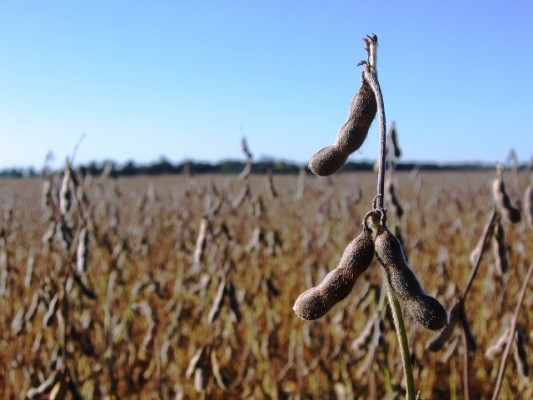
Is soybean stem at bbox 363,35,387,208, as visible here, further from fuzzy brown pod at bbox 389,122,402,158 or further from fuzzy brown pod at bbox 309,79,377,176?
fuzzy brown pod at bbox 389,122,402,158

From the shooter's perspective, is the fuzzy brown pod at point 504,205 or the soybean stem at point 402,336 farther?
the fuzzy brown pod at point 504,205

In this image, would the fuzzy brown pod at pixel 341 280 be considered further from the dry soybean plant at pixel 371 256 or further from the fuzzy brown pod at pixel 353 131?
the fuzzy brown pod at pixel 353 131

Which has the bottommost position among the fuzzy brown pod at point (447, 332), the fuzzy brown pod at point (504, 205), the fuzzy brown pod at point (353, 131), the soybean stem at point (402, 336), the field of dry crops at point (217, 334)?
the field of dry crops at point (217, 334)

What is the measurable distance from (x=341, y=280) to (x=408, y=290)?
0.35 ft

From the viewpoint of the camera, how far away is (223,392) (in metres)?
3.46

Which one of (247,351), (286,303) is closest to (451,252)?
(286,303)

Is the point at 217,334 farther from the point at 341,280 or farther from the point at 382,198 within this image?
the point at 382,198

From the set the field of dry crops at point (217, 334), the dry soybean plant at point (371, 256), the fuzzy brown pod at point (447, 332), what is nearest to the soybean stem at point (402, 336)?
the dry soybean plant at point (371, 256)

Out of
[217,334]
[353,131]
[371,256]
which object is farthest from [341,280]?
[217,334]

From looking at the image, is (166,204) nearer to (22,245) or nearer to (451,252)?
(22,245)

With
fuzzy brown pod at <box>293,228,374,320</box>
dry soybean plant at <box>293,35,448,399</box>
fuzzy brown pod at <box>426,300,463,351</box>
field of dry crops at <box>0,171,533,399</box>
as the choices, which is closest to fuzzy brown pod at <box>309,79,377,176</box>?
dry soybean plant at <box>293,35,448,399</box>

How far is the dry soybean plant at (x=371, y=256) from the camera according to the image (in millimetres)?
848

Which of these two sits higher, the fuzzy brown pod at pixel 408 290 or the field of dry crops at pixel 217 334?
the fuzzy brown pod at pixel 408 290

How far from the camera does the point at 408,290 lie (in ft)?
2.80
